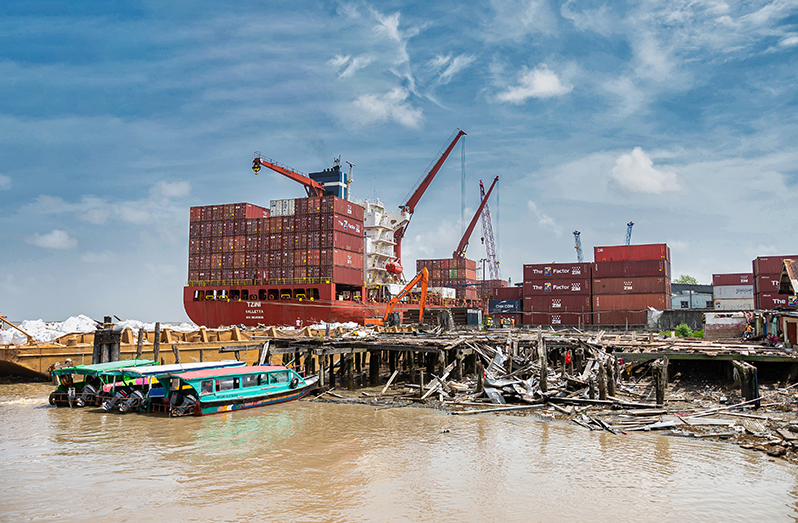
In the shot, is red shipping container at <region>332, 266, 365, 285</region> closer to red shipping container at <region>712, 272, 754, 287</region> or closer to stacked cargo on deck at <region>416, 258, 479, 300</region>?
stacked cargo on deck at <region>416, 258, 479, 300</region>

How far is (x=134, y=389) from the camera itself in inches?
934

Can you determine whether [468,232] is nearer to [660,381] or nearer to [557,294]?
[557,294]

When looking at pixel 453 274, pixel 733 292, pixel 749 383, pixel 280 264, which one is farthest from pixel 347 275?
pixel 733 292

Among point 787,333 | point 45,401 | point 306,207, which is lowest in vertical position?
point 45,401

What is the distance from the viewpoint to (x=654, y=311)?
180 feet

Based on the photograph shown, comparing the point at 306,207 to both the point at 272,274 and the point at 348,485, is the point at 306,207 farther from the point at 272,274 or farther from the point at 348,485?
the point at 348,485

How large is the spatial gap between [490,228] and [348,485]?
4867 inches

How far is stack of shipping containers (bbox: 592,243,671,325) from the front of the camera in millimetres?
59531

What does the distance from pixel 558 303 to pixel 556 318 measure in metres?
1.90

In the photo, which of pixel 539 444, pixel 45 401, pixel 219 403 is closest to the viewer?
pixel 539 444

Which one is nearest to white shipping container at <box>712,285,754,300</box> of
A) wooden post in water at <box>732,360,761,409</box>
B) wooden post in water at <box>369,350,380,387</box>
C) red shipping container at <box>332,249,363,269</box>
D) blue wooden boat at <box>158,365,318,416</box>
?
red shipping container at <box>332,249,363,269</box>

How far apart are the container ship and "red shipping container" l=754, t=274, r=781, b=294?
31782 millimetres

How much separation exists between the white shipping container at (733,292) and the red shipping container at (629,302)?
23602 millimetres

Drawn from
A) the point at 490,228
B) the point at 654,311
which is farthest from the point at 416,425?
the point at 490,228
